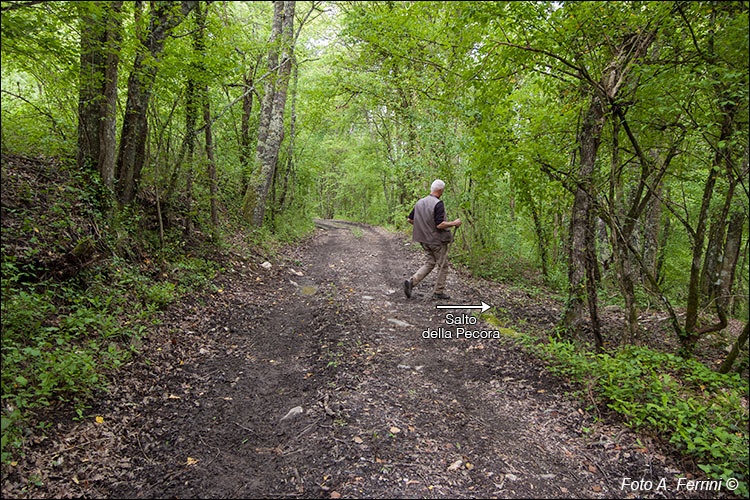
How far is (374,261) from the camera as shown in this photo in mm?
11461

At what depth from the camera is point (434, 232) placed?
7.29 meters

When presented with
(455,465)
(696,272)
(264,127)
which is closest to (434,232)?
(696,272)

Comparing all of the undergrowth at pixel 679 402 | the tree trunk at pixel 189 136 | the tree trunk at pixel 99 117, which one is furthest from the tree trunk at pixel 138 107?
the undergrowth at pixel 679 402

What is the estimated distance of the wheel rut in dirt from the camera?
9.35 feet

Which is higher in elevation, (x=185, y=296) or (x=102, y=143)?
(x=102, y=143)

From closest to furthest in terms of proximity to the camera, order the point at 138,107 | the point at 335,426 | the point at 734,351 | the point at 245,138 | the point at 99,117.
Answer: the point at 335,426
the point at 734,351
the point at 99,117
the point at 138,107
the point at 245,138

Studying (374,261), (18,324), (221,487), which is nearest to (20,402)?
(18,324)

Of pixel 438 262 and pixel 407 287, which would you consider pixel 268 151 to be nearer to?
pixel 407 287

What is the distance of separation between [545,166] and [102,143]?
6.96 m

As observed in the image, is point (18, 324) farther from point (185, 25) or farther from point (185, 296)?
point (185, 25)

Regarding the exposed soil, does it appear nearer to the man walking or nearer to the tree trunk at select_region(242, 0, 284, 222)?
the man walking

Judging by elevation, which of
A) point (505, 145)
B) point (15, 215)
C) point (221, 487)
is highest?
point (505, 145)

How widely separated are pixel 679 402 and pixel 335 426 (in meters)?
3.21

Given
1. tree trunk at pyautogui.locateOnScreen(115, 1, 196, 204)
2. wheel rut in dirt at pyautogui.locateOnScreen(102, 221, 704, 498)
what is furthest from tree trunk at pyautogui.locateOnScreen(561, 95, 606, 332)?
tree trunk at pyautogui.locateOnScreen(115, 1, 196, 204)
